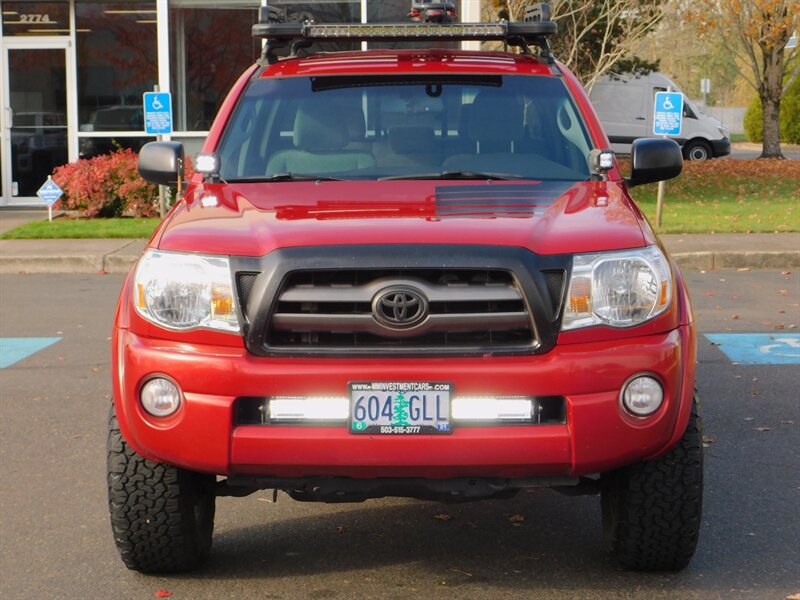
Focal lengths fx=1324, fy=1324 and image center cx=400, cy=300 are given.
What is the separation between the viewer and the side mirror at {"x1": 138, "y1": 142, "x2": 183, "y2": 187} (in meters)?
5.55

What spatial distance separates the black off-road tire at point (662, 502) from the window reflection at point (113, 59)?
17738 mm

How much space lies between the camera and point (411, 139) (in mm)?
5531

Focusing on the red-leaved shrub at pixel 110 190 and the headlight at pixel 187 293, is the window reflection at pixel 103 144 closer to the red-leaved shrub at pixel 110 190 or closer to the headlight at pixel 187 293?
the red-leaved shrub at pixel 110 190

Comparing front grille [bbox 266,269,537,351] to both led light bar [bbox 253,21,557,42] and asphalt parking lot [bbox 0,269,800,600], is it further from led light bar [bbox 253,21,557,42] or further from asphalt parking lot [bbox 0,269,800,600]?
led light bar [bbox 253,21,557,42]

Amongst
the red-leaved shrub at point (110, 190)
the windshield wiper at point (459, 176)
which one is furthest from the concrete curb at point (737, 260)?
the windshield wiper at point (459, 176)

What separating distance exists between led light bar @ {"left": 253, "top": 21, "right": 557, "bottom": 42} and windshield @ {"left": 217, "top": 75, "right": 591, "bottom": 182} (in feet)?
0.64

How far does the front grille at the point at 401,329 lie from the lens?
412 centimetres

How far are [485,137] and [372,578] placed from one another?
75.9 inches

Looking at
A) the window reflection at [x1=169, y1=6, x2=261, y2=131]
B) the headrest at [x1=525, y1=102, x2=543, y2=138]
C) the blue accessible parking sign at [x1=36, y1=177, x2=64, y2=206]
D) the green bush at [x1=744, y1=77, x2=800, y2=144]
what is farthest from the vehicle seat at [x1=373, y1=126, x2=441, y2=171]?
the green bush at [x1=744, y1=77, x2=800, y2=144]

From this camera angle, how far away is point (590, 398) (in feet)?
13.4

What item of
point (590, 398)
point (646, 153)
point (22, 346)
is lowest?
point (22, 346)

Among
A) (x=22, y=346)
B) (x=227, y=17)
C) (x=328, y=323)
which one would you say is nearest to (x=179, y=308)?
(x=328, y=323)

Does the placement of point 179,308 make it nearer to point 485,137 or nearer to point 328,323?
point 328,323

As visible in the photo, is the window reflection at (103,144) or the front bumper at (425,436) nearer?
the front bumper at (425,436)
